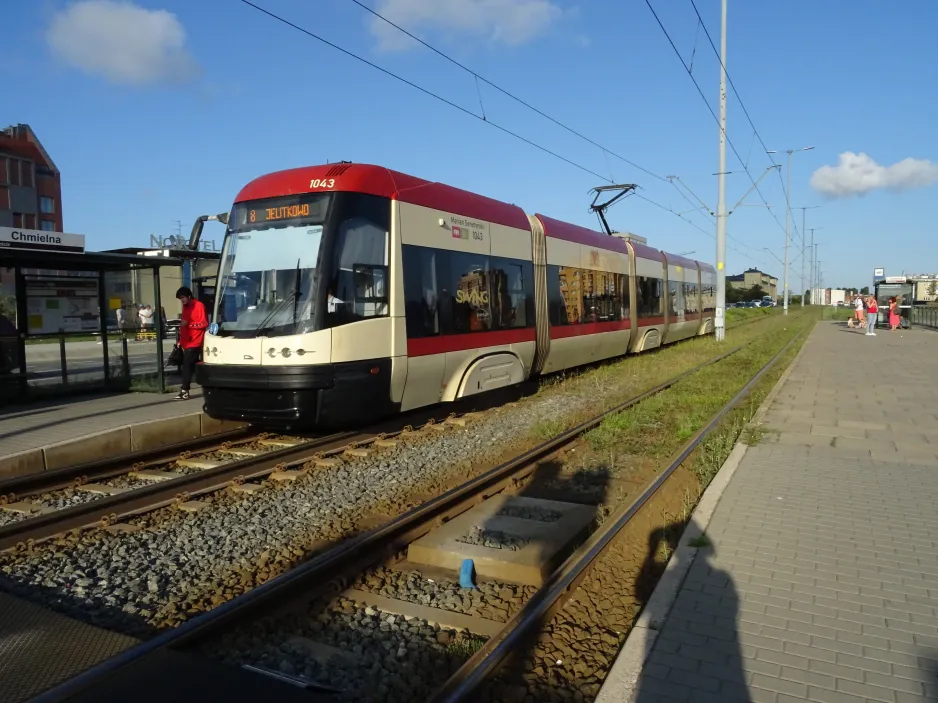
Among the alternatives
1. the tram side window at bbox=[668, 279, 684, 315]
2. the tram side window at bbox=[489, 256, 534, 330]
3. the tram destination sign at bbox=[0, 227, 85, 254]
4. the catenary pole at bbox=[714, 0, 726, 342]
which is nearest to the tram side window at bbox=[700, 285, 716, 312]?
the catenary pole at bbox=[714, 0, 726, 342]

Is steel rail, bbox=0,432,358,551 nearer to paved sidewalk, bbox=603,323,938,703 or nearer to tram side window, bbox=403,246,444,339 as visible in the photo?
tram side window, bbox=403,246,444,339

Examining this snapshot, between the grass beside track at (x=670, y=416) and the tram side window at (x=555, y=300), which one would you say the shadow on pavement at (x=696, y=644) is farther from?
the tram side window at (x=555, y=300)

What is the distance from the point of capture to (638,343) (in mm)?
18750

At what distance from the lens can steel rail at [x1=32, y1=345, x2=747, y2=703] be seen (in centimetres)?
318

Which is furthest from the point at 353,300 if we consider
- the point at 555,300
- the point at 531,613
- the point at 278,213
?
the point at 555,300

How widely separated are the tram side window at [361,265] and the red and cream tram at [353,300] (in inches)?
0.5

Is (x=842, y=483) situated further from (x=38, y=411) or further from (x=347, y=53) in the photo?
(x=38, y=411)

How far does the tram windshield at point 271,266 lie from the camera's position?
25.7 feet

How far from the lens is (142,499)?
6.20m

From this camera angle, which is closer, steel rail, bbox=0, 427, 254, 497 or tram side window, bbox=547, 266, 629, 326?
steel rail, bbox=0, 427, 254, 497

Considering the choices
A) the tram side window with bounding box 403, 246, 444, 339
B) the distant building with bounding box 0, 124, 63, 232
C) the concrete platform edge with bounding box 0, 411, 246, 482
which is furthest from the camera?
the distant building with bounding box 0, 124, 63, 232

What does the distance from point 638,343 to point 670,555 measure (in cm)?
1444

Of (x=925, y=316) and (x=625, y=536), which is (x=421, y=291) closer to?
(x=625, y=536)

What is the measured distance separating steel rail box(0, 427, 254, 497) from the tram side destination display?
439 cm
